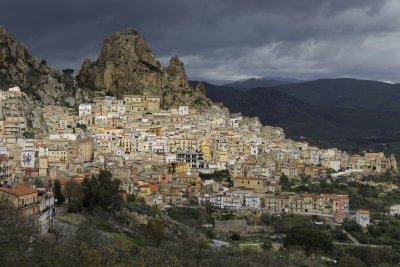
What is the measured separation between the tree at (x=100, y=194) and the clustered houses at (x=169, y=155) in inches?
204

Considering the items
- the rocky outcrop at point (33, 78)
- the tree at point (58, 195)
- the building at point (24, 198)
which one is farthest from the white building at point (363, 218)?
the rocky outcrop at point (33, 78)

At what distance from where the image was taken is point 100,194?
148 ft

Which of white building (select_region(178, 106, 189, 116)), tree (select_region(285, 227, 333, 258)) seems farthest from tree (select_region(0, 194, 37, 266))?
white building (select_region(178, 106, 189, 116))

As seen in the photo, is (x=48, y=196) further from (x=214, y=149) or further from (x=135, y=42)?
(x=135, y=42)

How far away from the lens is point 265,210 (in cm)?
6059

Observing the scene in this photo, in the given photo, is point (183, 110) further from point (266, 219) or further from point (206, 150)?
point (266, 219)

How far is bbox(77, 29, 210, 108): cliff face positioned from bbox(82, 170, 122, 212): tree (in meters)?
57.8

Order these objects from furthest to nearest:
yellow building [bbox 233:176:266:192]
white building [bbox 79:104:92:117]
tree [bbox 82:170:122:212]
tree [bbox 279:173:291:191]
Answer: white building [bbox 79:104:92:117]
tree [bbox 279:173:291:191]
yellow building [bbox 233:176:266:192]
tree [bbox 82:170:122:212]

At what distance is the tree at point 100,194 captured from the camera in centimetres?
4503

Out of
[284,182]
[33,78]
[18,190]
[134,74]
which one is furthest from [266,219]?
[134,74]

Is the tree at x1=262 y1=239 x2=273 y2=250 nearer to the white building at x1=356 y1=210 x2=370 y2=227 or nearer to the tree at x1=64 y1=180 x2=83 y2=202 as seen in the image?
the white building at x1=356 y1=210 x2=370 y2=227

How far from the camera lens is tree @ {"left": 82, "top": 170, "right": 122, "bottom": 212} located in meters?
45.0

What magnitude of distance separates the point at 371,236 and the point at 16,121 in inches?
1611

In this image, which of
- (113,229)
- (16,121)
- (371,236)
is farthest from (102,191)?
(16,121)
